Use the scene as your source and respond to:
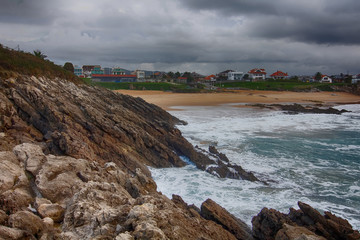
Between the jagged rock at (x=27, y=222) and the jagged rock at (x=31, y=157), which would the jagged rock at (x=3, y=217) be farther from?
the jagged rock at (x=31, y=157)

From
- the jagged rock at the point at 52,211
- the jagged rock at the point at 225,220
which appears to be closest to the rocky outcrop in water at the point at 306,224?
the jagged rock at the point at 225,220

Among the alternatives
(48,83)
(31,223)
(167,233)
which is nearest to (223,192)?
(167,233)

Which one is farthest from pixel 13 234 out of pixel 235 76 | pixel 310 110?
pixel 235 76

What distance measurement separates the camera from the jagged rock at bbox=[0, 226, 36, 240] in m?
5.60

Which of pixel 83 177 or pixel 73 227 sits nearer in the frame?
pixel 73 227

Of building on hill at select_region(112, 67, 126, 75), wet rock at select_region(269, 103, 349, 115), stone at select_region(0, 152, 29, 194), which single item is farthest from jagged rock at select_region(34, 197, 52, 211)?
building on hill at select_region(112, 67, 126, 75)

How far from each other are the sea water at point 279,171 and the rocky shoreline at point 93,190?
1.42 meters

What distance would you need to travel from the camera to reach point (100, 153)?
14.1 m

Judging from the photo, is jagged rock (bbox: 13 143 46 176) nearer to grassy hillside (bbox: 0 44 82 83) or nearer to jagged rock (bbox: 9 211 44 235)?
jagged rock (bbox: 9 211 44 235)

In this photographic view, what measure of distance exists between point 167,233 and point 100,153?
8972 mm

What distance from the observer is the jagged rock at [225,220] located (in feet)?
29.1

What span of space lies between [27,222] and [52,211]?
81 cm

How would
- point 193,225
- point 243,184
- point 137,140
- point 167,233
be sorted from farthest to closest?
point 137,140 → point 243,184 → point 193,225 → point 167,233

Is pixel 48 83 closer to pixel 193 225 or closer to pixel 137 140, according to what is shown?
pixel 137 140
